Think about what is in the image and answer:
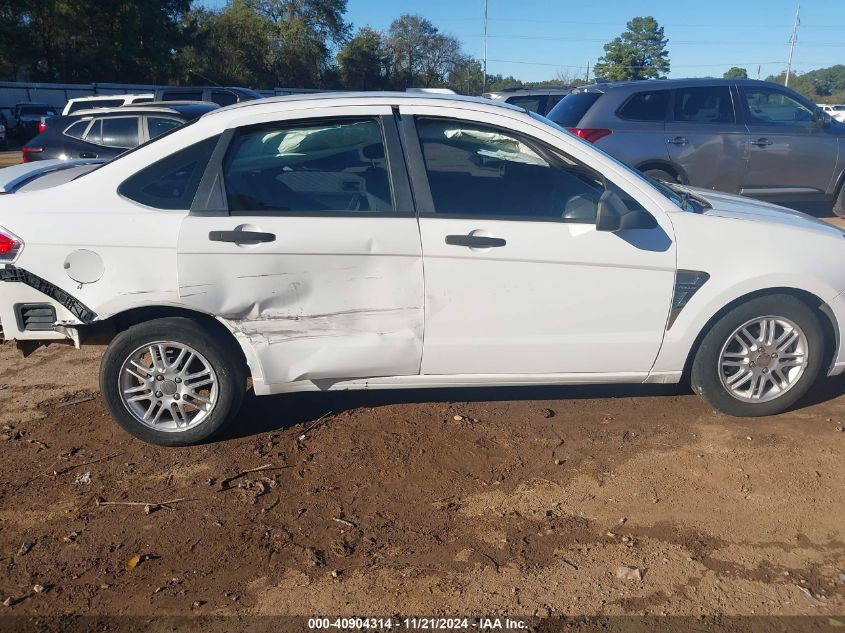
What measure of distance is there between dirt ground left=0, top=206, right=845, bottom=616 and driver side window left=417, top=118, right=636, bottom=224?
50.4 inches

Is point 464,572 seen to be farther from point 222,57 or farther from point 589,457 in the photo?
point 222,57

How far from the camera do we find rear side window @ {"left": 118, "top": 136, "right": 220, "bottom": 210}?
388 centimetres

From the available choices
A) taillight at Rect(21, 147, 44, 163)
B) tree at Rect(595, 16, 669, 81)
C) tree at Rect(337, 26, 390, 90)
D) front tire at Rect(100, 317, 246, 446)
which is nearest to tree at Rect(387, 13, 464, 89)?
tree at Rect(337, 26, 390, 90)

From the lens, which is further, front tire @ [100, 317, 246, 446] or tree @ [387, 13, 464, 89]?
tree @ [387, 13, 464, 89]

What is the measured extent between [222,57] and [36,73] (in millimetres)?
12476

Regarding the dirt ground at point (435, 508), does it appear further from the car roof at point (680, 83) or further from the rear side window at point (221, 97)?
the rear side window at point (221, 97)

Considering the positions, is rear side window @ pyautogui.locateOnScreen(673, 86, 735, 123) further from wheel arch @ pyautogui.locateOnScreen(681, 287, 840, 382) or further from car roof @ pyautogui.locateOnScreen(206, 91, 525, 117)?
car roof @ pyautogui.locateOnScreen(206, 91, 525, 117)

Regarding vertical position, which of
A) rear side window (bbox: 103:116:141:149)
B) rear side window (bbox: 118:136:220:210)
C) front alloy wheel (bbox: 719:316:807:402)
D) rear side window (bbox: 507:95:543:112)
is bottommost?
front alloy wheel (bbox: 719:316:807:402)

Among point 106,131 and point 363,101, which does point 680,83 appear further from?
point 106,131

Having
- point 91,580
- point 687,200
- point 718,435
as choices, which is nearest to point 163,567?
point 91,580

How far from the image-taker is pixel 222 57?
173 feet

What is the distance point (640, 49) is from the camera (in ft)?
246

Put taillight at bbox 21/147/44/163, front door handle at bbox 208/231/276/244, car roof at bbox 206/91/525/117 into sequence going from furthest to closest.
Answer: taillight at bbox 21/147/44/163
car roof at bbox 206/91/525/117
front door handle at bbox 208/231/276/244

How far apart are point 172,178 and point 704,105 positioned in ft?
24.4
